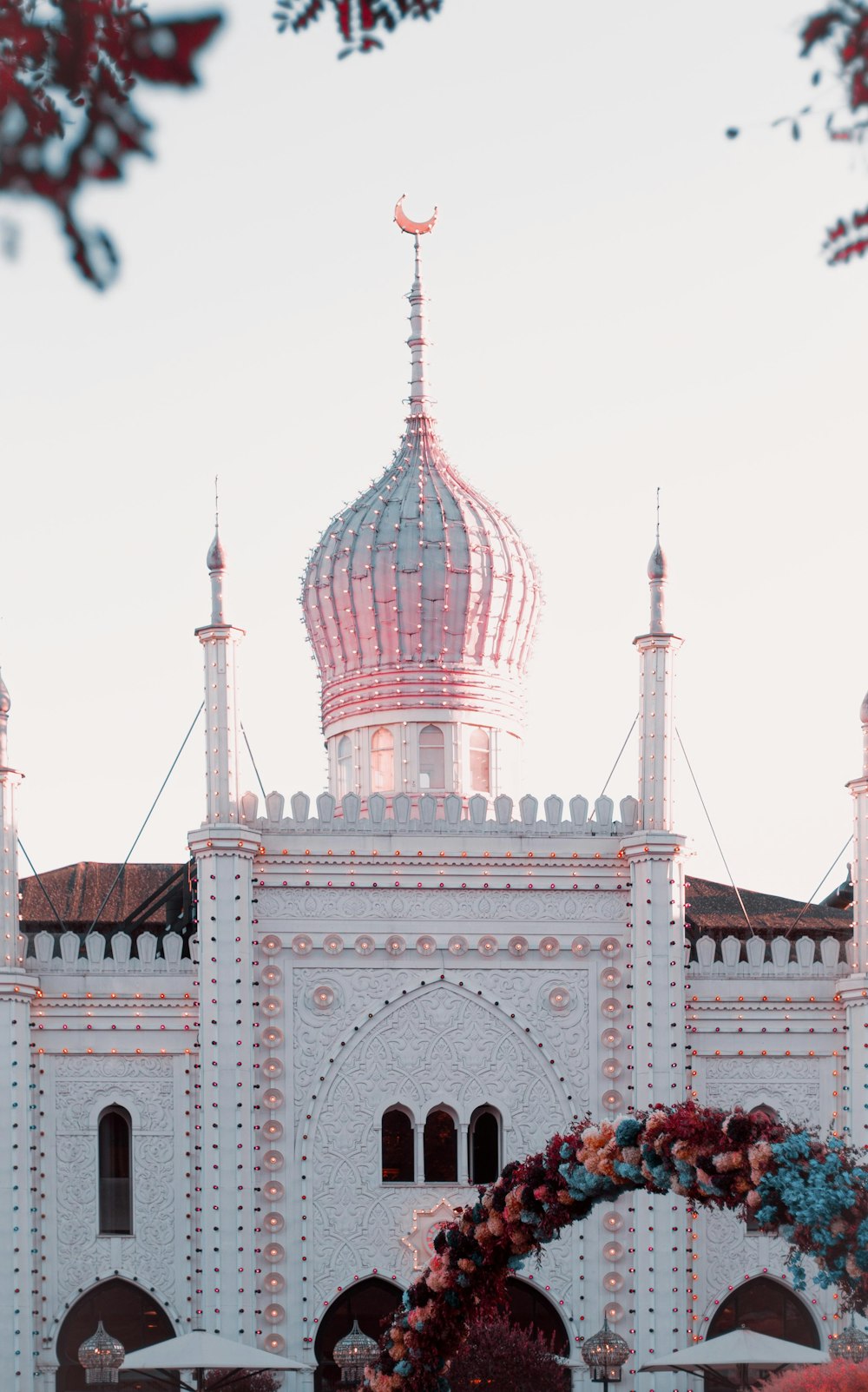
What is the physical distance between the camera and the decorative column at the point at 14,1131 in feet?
85.3

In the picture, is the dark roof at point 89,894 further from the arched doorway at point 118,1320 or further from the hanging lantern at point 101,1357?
the hanging lantern at point 101,1357

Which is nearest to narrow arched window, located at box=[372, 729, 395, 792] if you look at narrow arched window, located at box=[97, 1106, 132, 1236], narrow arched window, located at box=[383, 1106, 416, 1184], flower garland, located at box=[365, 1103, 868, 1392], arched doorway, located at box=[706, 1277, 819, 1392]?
narrow arched window, located at box=[383, 1106, 416, 1184]

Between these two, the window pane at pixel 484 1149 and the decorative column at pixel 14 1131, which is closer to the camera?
the decorative column at pixel 14 1131

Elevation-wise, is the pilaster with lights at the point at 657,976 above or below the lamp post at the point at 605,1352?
above

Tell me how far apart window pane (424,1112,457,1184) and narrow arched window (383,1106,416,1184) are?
0.20 m

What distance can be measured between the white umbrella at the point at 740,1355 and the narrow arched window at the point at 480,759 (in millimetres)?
8922

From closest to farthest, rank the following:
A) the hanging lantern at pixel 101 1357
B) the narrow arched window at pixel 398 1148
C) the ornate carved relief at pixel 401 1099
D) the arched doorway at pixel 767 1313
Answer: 1. the hanging lantern at pixel 101 1357
2. the ornate carved relief at pixel 401 1099
3. the narrow arched window at pixel 398 1148
4. the arched doorway at pixel 767 1313

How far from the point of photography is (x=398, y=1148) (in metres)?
27.1

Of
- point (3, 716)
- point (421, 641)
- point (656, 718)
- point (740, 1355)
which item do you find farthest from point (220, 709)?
point (740, 1355)

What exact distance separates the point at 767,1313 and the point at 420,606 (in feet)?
35.4

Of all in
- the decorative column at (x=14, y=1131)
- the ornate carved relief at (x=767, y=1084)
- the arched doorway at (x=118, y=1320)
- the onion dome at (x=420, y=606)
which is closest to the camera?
the decorative column at (x=14, y=1131)

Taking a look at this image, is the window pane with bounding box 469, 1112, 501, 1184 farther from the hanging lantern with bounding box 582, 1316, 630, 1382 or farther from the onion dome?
the onion dome

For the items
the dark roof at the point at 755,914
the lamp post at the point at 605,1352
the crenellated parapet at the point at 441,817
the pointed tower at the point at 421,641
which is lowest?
the lamp post at the point at 605,1352

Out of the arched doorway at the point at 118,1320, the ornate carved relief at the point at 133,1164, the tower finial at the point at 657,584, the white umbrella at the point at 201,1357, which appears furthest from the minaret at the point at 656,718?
the arched doorway at the point at 118,1320
